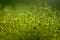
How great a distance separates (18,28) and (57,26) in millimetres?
536

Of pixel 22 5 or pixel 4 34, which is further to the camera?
pixel 22 5

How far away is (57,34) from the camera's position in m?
2.60

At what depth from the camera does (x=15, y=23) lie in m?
2.59

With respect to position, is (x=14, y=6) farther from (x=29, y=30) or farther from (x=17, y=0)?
(x=29, y=30)

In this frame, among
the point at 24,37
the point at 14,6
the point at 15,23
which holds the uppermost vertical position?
the point at 14,6

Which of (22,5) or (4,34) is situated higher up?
(22,5)

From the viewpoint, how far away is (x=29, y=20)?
104 inches

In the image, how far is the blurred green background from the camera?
8.38 ft

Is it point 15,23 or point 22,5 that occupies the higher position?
point 22,5

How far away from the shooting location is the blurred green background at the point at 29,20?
8.38 feet

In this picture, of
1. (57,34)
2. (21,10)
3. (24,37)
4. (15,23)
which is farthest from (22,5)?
(57,34)

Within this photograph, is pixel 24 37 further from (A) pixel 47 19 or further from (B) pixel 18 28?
(A) pixel 47 19

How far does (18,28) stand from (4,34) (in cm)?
20

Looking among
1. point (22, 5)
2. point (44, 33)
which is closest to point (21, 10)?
point (22, 5)
